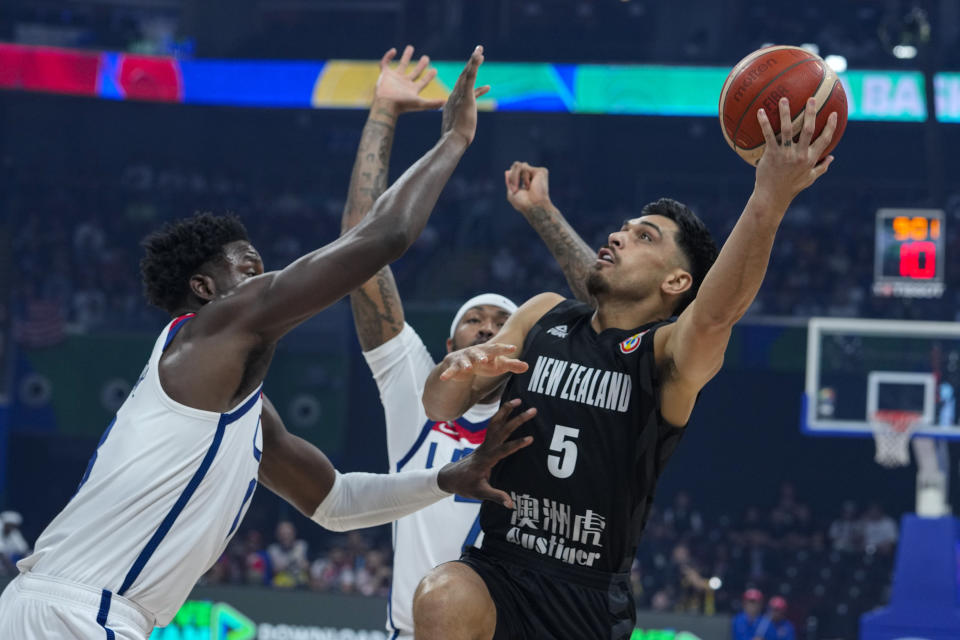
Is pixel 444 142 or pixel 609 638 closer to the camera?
pixel 609 638

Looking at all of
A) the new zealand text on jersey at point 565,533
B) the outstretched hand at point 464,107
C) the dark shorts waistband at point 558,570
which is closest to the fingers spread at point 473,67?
the outstretched hand at point 464,107

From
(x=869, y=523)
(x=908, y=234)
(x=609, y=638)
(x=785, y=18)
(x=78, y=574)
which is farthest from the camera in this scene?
(x=785, y=18)

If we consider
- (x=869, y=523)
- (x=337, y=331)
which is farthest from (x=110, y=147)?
(x=869, y=523)

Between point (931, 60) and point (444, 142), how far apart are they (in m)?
11.2

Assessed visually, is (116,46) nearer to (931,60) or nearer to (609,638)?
(931,60)

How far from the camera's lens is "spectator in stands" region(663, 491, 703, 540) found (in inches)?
735

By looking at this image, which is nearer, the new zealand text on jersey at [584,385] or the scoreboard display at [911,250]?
the new zealand text on jersey at [584,385]

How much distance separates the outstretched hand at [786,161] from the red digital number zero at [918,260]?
405 inches

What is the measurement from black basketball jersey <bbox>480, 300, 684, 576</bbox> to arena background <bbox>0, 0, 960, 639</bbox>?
45.6 feet

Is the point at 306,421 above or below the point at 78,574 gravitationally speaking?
above

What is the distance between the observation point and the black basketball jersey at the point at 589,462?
148 inches

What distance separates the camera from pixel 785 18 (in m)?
23.3

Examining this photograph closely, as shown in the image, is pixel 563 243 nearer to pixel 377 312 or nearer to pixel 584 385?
pixel 377 312

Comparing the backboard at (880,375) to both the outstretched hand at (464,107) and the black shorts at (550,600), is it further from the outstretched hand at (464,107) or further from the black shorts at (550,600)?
the black shorts at (550,600)
